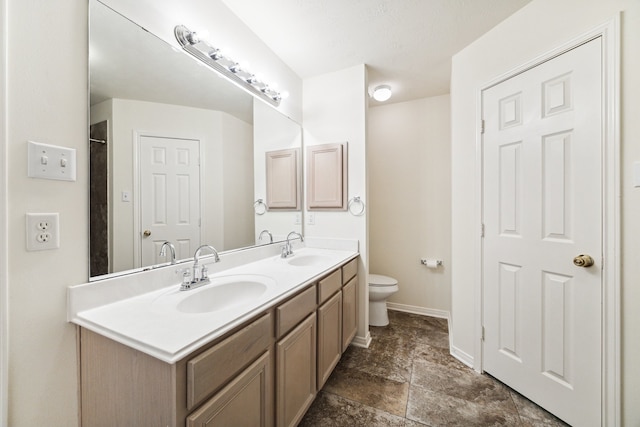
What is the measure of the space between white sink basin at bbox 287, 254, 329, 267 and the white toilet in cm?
76

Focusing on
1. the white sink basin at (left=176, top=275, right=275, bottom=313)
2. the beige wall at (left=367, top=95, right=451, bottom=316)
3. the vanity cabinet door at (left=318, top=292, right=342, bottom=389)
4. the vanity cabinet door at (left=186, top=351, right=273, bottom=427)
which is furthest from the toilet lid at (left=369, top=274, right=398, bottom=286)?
the vanity cabinet door at (left=186, top=351, right=273, bottom=427)

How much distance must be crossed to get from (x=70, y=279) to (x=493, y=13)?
2565mm

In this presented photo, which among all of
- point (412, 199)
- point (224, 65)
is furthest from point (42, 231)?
point (412, 199)

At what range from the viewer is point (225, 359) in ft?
2.58

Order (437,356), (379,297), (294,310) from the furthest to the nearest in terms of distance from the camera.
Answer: (379,297) → (437,356) → (294,310)

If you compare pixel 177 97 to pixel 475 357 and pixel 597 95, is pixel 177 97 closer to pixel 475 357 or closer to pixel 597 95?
pixel 597 95

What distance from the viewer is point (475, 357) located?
1799mm

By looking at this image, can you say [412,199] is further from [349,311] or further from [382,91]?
[349,311]

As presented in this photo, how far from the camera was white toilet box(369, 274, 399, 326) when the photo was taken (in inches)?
95.0

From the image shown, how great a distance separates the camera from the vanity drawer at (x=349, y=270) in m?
1.79

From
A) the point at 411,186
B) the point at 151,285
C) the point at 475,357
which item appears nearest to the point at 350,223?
the point at 411,186

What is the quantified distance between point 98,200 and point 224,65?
40.3 inches

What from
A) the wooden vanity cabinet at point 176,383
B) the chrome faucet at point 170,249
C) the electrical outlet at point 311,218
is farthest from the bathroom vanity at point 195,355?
the electrical outlet at point 311,218

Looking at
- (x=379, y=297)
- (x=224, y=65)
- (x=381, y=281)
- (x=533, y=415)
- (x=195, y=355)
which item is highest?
(x=224, y=65)
